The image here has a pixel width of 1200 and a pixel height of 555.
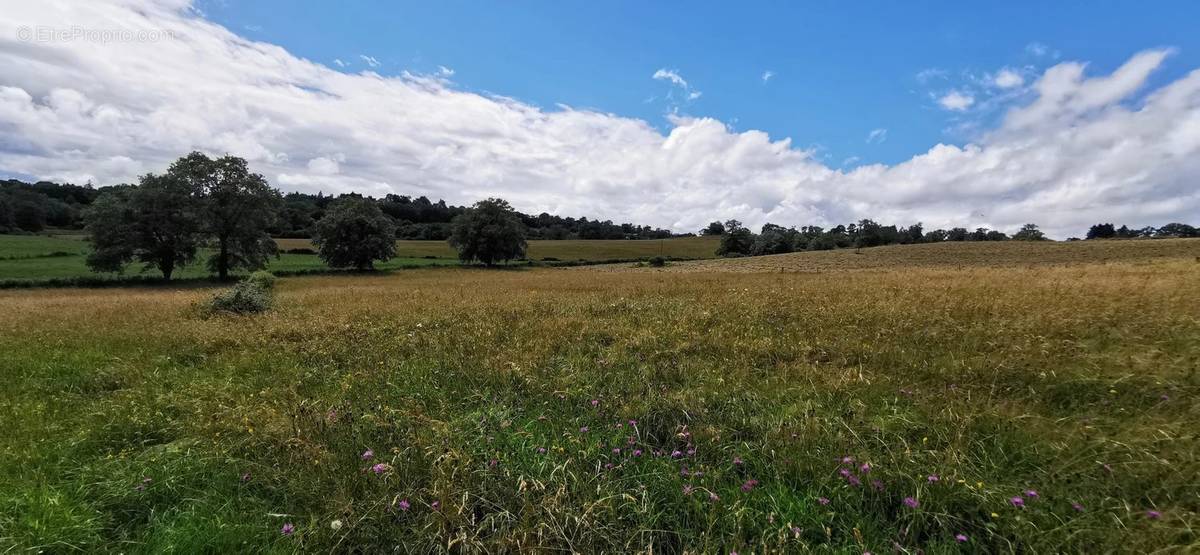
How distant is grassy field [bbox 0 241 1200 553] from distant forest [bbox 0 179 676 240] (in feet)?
157

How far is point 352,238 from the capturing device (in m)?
56.3

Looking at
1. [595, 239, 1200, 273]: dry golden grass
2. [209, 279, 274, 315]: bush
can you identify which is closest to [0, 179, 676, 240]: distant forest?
[209, 279, 274, 315]: bush

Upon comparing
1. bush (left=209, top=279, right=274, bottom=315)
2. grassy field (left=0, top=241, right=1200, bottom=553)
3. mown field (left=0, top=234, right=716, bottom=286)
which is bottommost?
mown field (left=0, top=234, right=716, bottom=286)

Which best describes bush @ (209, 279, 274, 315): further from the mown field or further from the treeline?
the treeline

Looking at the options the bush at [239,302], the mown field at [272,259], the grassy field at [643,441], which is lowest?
the mown field at [272,259]

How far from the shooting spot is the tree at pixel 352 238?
184 feet

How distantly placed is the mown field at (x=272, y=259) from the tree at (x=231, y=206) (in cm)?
490

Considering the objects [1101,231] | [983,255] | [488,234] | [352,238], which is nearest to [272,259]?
[352,238]

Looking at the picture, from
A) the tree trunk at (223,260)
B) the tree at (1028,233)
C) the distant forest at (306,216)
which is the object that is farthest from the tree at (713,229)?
the tree trunk at (223,260)

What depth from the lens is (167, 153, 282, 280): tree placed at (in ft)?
137

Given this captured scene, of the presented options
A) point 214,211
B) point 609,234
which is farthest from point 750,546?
point 609,234

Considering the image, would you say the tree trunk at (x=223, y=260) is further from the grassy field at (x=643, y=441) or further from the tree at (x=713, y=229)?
the tree at (x=713, y=229)

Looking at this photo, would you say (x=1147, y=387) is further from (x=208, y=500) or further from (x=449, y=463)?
(x=208, y=500)

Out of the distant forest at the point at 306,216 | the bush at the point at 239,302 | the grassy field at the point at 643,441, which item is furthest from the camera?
the distant forest at the point at 306,216
